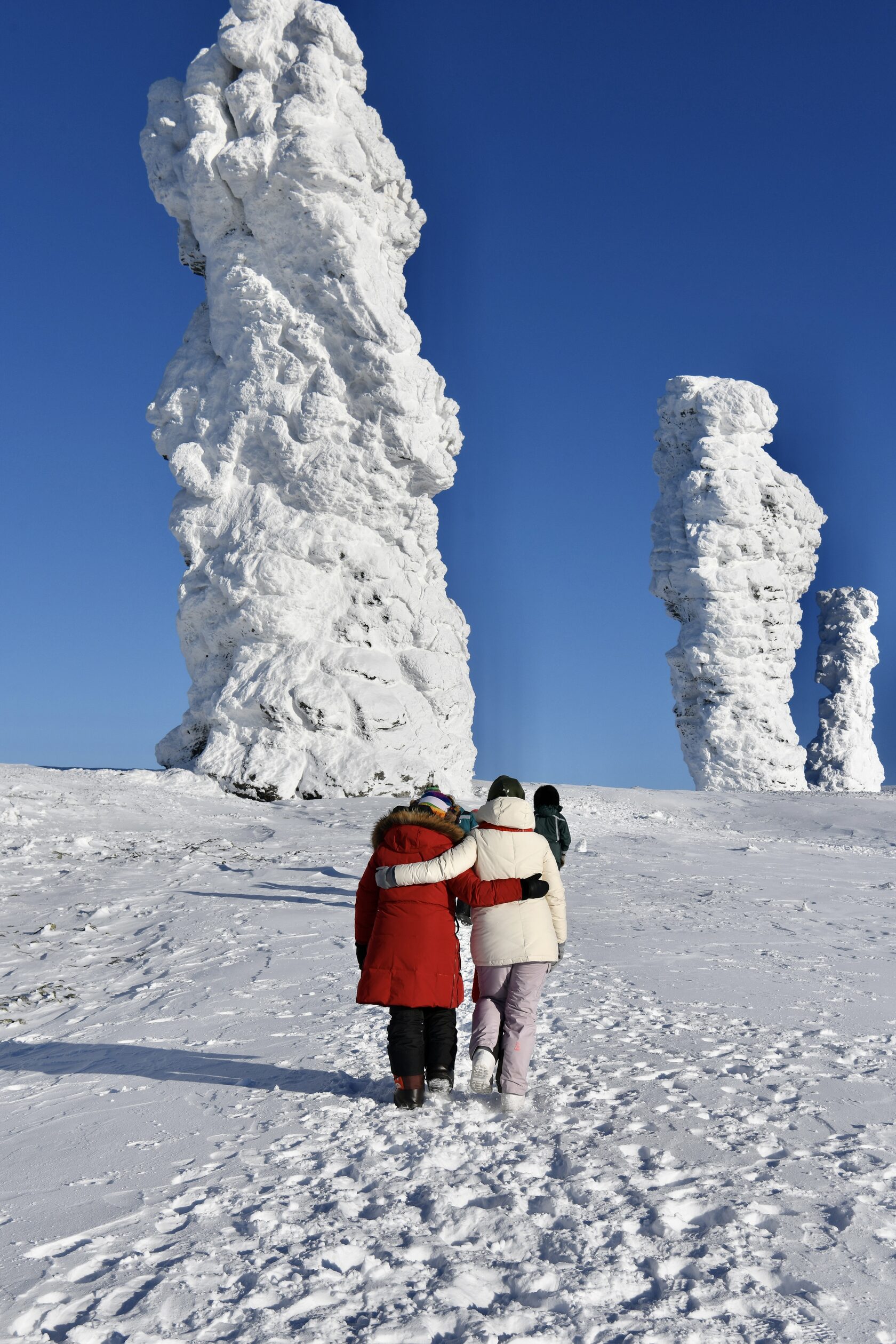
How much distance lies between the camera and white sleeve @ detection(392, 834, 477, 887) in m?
4.12

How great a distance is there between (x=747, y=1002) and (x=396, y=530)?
53.6ft

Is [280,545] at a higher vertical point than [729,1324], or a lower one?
higher

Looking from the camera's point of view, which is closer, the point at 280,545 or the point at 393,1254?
the point at 393,1254

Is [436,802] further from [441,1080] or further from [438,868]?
[441,1080]

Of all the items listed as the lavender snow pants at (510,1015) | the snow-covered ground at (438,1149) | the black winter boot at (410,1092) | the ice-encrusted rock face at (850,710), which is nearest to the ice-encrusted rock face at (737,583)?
Result: the ice-encrusted rock face at (850,710)

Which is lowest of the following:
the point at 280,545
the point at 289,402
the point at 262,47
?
the point at 280,545

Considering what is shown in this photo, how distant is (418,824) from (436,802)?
213 mm

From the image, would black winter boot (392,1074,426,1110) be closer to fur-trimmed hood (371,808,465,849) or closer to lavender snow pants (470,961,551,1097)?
lavender snow pants (470,961,551,1097)

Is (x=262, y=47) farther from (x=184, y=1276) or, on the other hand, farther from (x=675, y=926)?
(x=184, y=1276)

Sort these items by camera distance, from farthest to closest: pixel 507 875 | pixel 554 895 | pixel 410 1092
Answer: pixel 554 895 < pixel 507 875 < pixel 410 1092

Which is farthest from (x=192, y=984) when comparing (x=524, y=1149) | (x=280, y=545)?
(x=280, y=545)

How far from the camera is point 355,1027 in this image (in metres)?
5.34

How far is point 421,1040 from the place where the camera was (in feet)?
13.4

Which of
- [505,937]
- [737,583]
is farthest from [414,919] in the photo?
[737,583]
